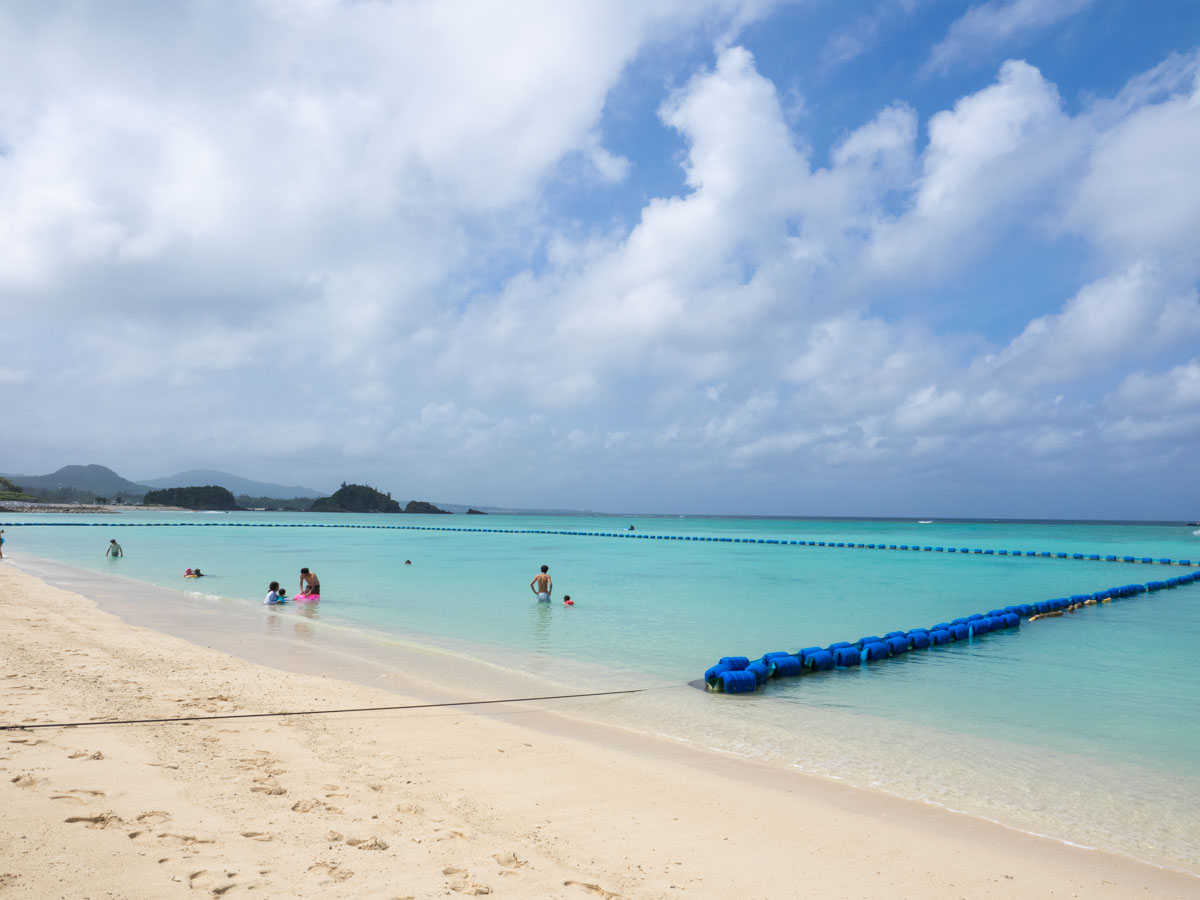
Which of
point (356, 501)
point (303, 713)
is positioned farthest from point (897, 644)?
point (356, 501)

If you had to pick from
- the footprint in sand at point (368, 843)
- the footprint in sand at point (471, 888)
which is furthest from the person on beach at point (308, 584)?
the footprint in sand at point (471, 888)

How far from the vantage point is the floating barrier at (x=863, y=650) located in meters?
10.5

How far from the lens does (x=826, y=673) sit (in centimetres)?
1193

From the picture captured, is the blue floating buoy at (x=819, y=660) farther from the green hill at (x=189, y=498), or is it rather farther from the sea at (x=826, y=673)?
the green hill at (x=189, y=498)

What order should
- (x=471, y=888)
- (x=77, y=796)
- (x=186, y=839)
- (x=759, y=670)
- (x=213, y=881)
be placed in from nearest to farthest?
(x=213, y=881) < (x=471, y=888) < (x=186, y=839) < (x=77, y=796) < (x=759, y=670)

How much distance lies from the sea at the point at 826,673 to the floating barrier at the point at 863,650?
24cm

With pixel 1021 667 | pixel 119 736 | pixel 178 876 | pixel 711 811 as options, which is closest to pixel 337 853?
pixel 178 876

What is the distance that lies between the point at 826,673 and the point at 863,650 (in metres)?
1.41

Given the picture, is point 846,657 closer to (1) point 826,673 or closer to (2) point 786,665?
(1) point 826,673

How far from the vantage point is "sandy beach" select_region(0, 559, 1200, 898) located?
4047 millimetres

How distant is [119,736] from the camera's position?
20.9ft

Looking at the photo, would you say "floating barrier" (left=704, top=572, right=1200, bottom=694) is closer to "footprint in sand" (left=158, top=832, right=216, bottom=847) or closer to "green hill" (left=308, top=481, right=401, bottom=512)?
"footprint in sand" (left=158, top=832, right=216, bottom=847)

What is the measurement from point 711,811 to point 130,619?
568 inches

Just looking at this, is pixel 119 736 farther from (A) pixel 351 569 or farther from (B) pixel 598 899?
(A) pixel 351 569
